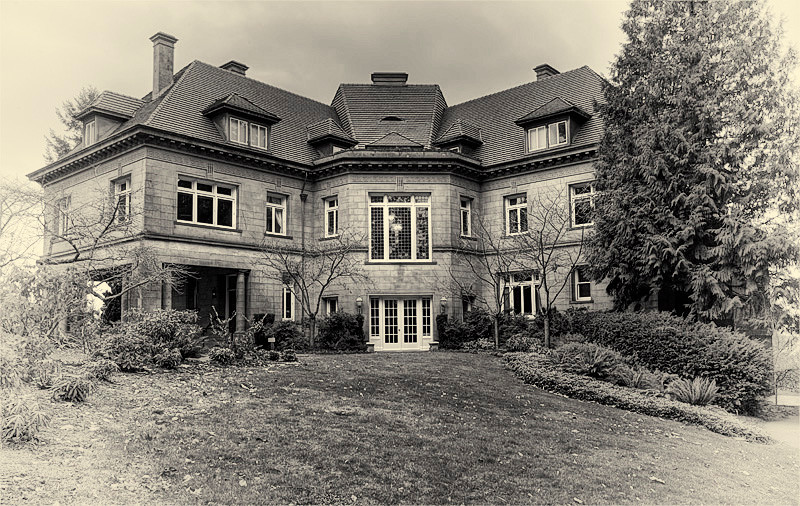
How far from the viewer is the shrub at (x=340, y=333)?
22.3 metres

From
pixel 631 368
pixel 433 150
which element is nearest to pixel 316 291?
pixel 433 150

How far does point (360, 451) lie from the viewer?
8.29 m

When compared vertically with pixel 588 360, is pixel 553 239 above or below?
above

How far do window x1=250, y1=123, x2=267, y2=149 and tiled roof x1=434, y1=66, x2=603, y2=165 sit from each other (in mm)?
9236

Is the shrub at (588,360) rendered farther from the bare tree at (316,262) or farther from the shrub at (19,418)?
the shrub at (19,418)

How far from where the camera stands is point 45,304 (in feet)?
33.3

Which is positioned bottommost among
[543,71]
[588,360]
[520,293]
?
[588,360]

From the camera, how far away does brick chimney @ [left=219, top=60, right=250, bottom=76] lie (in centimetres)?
2914

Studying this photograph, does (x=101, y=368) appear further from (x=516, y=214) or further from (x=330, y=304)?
(x=516, y=214)

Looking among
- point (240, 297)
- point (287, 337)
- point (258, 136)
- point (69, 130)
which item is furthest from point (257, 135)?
point (69, 130)

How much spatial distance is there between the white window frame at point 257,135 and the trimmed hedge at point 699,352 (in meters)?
14.9

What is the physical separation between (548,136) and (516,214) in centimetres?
346

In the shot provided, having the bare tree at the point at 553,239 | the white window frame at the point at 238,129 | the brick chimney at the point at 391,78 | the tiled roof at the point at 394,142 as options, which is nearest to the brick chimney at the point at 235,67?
the white window frame at the point at 238,129

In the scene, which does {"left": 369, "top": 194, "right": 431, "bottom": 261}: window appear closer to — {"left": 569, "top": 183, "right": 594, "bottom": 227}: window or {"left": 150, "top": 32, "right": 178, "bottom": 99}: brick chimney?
{"left": 569, "top": 183, "right": 594, "bottom": 227}: window
